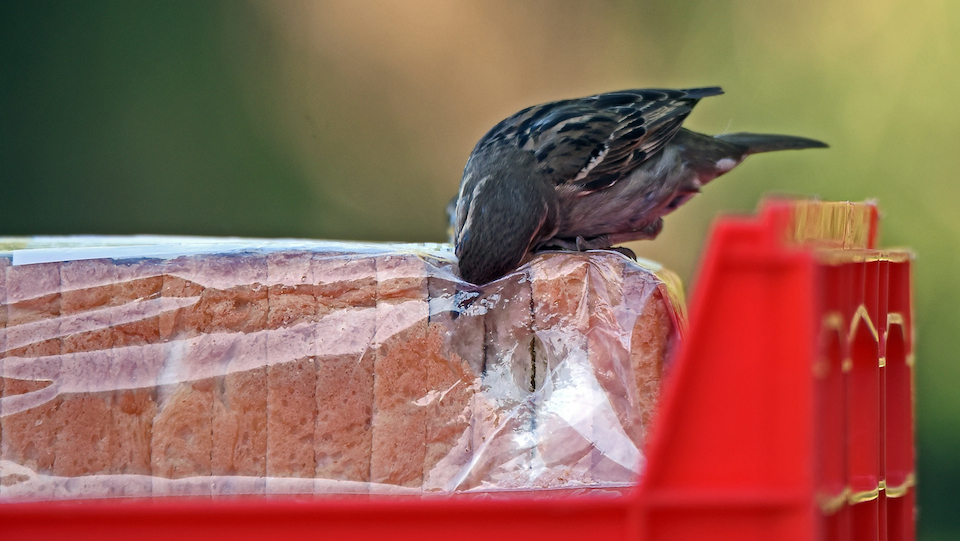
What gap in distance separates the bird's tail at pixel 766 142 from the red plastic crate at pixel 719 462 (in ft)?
6.28

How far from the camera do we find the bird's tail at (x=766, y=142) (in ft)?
9.36

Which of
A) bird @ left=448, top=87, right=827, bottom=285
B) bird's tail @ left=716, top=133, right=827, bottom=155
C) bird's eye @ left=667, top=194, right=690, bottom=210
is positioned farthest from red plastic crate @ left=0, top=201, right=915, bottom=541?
bird's tail @ left=716, top=133, right=827, bottom=155

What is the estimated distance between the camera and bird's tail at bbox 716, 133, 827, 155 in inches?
112

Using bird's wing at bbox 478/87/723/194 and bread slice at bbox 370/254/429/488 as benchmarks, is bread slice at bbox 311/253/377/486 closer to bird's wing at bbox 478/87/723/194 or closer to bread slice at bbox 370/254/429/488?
bread slice at bbox 370/254/429/488

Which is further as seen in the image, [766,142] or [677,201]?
[766,142]

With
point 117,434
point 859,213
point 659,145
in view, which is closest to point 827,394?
point 859,213

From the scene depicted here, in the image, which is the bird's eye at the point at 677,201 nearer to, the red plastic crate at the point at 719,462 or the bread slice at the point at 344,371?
the bread slice at the point at 344,371

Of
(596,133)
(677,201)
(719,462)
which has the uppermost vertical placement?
(596,133)

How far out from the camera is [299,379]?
159cm

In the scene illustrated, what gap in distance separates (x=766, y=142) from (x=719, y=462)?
7.26 feet

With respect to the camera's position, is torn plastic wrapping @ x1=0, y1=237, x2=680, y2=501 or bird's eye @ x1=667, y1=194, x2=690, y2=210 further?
bird's eye @ x1=667, y1=194, x2=690, y2=210

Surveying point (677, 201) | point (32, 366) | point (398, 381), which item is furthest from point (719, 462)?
point (677, 201)

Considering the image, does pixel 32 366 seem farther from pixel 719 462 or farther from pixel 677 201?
pixel 677 201

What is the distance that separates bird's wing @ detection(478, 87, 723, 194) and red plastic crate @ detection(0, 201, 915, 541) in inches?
53.7
